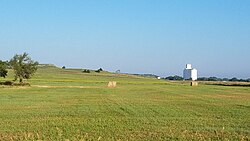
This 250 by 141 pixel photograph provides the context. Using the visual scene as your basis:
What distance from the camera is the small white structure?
605ft

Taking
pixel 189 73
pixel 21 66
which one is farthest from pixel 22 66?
pixel 189 73

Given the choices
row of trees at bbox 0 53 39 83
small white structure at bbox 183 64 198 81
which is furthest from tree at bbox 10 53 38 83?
small white structure at bbox 183 64 198 81

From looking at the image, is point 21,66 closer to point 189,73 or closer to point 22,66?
point 22,66

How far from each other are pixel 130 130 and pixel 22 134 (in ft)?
14.6

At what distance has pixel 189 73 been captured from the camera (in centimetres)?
18788

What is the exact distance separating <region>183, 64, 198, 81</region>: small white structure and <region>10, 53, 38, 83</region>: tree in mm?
100134

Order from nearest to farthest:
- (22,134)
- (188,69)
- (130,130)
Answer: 1. (22,134)
2. (130,130)
3. (188,69)

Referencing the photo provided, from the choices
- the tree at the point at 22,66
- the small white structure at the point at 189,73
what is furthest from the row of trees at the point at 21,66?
the small white structure at the point at 189,73

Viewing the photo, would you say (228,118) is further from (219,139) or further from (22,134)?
(22,134)

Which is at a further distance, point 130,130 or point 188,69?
point 188,69

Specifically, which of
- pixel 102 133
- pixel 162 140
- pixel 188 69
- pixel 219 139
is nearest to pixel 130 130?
pixel 102 133

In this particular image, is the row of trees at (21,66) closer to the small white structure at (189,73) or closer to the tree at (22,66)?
the tree at (22,66)

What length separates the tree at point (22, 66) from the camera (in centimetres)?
9231

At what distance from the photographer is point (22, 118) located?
23031mm
